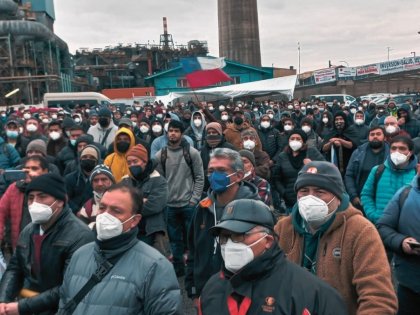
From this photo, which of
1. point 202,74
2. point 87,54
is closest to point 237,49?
point 87,54

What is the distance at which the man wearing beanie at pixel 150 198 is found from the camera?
4.47 m

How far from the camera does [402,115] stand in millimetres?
9758

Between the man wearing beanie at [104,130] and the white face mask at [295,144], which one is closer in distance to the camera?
the white face mask at [295,144]

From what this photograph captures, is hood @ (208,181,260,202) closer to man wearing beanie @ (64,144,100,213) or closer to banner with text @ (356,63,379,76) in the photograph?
man wearing beanie @ (64,144,100,213)

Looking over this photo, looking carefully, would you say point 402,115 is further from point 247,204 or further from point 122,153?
point 247,204

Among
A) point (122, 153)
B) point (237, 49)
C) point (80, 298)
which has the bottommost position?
point (80, 298)

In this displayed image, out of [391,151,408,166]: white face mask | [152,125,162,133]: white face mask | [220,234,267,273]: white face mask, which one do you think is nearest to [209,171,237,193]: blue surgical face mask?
[220,234,267,273]: white face mask

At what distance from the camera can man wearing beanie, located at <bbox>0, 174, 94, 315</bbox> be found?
3.02 meters

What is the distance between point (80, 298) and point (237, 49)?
184 feet

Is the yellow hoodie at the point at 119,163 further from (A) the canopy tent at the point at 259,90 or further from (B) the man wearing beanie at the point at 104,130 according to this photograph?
(A) the canopy tent at the point at 259,90

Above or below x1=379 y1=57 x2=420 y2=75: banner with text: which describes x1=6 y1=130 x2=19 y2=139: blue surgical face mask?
below

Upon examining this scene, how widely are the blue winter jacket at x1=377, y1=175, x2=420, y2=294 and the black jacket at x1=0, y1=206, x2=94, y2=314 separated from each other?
203 cm

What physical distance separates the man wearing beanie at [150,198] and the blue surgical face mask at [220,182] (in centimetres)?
105

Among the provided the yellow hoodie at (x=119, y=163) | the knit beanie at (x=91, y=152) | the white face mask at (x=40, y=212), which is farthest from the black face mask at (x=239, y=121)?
the white face mask at (x=40, y=212)
